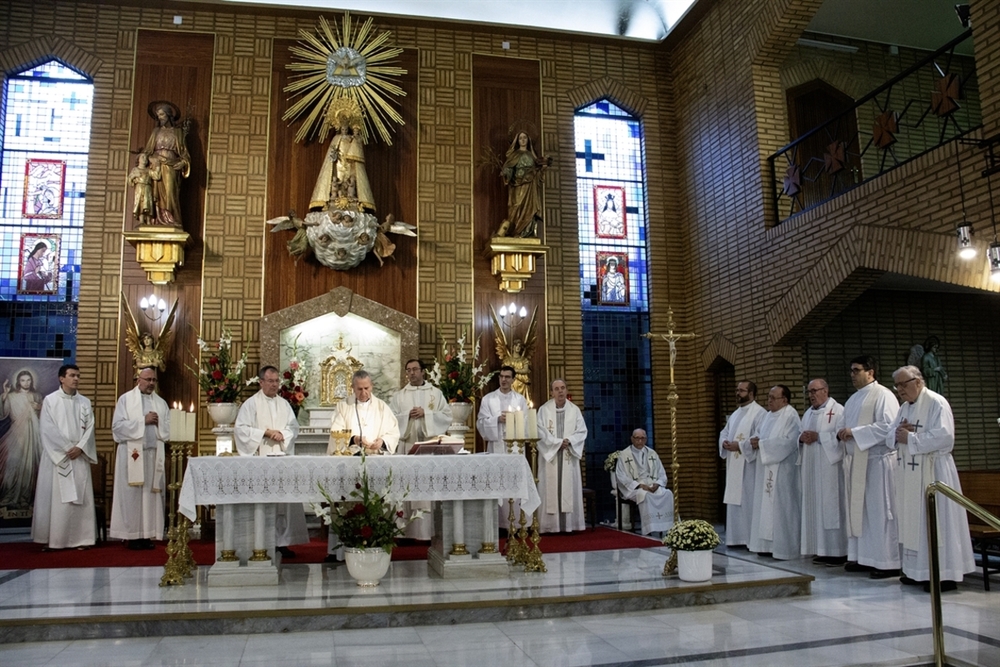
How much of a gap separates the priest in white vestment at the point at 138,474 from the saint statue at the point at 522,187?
529 cm

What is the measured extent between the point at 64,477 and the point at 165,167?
173 inches

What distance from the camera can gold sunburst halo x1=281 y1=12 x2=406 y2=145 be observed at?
12.4 meters

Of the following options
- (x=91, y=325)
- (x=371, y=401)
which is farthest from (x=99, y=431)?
(x=371, y=401)

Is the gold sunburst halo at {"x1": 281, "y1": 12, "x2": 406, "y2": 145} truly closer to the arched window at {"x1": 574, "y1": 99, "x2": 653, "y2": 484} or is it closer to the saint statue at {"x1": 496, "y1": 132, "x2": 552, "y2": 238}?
the saint statue at {"x1": 496, "y1": 132, "x2": 552, "y2": 238}

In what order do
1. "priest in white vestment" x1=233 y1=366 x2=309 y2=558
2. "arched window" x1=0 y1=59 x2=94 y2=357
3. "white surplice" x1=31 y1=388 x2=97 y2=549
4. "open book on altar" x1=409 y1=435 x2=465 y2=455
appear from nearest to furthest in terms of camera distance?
"open book on altar" x1=409 y1=435 x2=465 y2=455 < "priest in white vestment" x1=233 y1=366 x2=309 y2=558 < "white surplice" x1=31 y1=388 x2=97 y2=549 < "arched window" x1=0 y1=59 x2=94 y2=357

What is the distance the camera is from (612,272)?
1348 centimetres

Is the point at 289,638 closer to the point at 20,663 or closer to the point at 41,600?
the point at 20,663

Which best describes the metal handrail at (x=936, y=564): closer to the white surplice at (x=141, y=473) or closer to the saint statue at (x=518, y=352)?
the saint statue at (x=518, y=352)

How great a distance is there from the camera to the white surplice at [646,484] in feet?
35.4

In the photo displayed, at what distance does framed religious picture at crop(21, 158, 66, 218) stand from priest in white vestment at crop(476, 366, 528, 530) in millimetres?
6707

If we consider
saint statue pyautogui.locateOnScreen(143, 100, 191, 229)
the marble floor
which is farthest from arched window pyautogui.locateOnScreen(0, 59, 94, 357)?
the marble floor

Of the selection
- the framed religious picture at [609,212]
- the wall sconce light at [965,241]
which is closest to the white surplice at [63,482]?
the framed religious picture at [609,212]

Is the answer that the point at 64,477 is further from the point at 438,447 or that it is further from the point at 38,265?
the point at 438,447

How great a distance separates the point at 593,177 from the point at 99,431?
814cm
